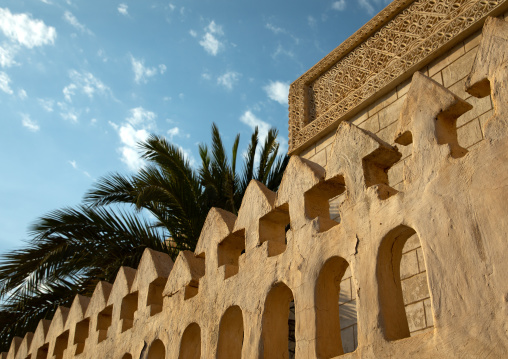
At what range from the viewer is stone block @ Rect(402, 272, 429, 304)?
3771mm

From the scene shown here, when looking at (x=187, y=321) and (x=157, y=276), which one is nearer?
(x=187, y=321)

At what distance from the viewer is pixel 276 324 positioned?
269cm

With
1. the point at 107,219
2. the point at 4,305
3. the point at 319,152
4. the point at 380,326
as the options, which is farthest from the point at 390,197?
the point at 4,305

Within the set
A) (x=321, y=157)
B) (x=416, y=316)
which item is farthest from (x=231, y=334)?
(x=321, y=157)

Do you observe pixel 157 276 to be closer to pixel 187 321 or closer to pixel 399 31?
pixel 187 321

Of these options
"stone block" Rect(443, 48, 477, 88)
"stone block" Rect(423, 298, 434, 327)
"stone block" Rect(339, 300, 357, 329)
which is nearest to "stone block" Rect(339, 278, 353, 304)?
"stone block" Rect(339, 300, 357, 329)

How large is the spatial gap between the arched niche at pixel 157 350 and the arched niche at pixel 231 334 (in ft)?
2.17

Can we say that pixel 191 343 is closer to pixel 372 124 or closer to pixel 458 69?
pixel 372 124

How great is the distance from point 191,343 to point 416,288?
5.44ft

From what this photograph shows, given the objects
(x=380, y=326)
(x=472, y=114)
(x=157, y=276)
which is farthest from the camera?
(x=472, y=114)

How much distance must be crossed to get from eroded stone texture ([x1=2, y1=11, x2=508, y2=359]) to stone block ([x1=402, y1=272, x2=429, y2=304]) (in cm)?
2

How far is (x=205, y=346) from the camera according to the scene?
3.01 meters

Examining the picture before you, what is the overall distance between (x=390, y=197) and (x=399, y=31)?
332 cm

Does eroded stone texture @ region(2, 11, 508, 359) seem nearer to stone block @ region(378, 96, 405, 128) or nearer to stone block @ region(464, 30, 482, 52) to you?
stone block @ region(378, 96, 405, 128)
